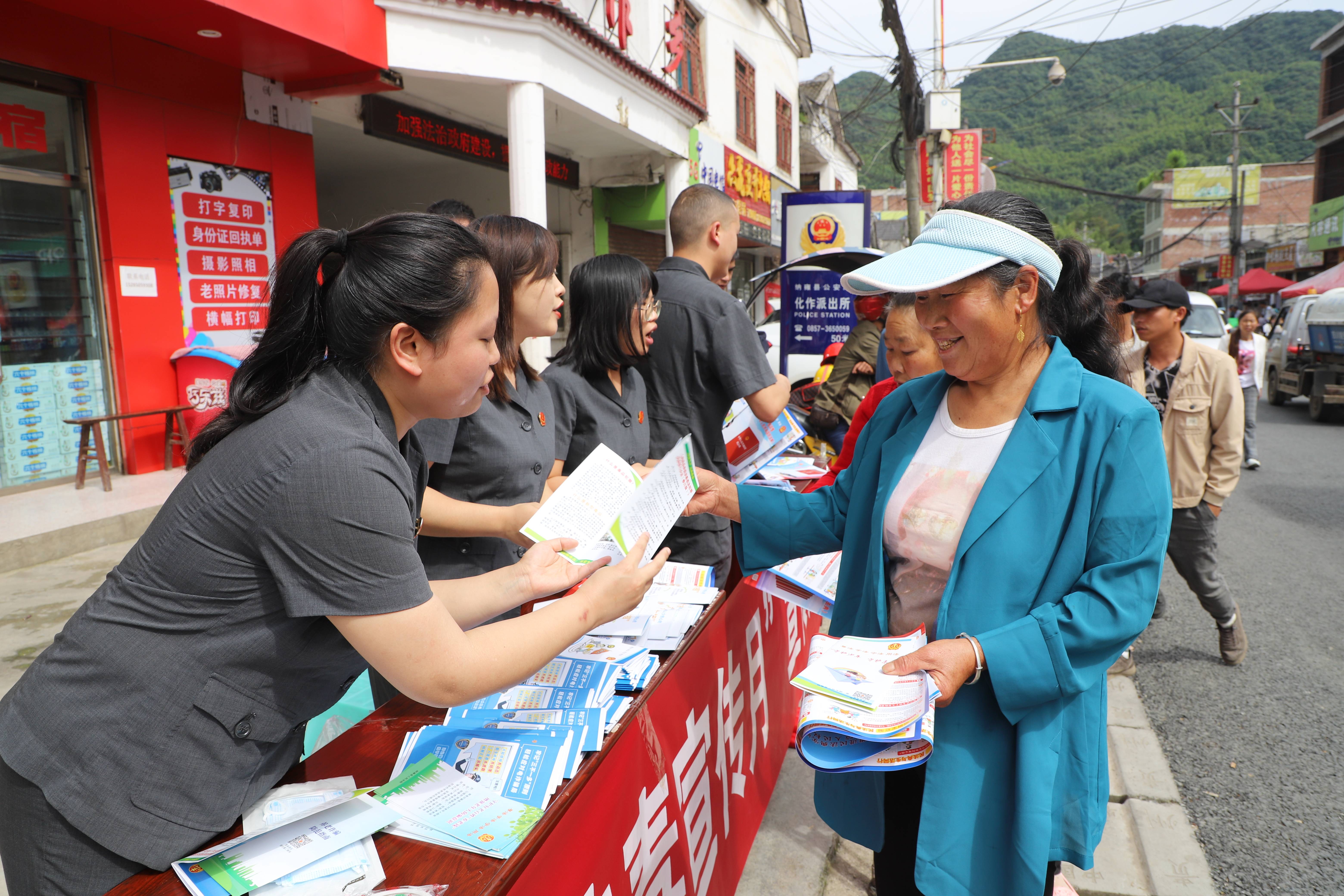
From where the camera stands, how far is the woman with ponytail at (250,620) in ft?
3.63

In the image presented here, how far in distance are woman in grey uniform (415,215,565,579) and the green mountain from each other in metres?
19.4

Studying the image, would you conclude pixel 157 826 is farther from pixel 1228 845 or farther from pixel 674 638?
pixel 1228 845

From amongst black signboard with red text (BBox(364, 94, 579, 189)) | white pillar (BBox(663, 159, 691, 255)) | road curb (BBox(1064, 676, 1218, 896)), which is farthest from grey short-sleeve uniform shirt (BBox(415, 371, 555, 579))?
white pillar (BBox(663, 159, 691, 255))

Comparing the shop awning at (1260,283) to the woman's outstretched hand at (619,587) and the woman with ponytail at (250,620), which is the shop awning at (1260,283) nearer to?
the woman's outstretched hand at (619,587)

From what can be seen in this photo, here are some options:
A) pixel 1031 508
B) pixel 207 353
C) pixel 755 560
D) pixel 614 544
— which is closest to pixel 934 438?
pixel 1031 508

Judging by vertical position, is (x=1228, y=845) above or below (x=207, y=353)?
below

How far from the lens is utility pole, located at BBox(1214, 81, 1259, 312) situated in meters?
31.0

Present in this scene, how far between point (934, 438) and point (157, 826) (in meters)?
1.48

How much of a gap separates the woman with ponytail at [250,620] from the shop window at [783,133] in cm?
1714

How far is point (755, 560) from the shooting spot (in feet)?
6.65

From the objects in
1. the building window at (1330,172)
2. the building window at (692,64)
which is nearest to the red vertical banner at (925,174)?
the building window at (692,64)

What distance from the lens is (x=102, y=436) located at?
5.87 meters

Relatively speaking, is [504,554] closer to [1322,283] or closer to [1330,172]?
[1322,283]

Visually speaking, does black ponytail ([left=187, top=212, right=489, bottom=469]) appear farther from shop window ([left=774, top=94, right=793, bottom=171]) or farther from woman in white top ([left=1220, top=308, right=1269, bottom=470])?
shop window ([left=774, top=94, right=793, bottom=171])
